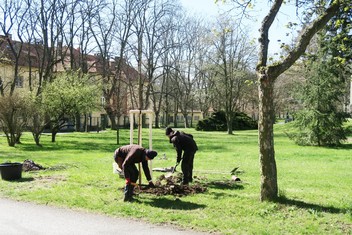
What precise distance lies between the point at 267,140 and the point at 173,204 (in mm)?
2503

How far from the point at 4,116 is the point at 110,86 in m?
22.0

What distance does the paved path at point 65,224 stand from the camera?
6516 mm

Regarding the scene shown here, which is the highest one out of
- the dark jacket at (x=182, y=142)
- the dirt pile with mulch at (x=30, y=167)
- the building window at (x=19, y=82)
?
the building window at (x=19, y=82)

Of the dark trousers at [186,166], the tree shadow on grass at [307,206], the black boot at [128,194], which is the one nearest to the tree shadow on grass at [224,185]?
the dark trousers at [186,166]

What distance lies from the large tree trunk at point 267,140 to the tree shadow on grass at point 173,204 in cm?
150

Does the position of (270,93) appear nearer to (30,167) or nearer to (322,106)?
(30,167)

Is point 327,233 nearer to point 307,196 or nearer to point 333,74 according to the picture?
point 307,196

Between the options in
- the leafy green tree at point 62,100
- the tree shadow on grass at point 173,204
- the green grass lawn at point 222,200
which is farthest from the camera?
the leafy green tree at point 62,100

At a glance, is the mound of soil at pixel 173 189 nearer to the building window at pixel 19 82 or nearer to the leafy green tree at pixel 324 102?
the leafy green tree at pixel 324 102

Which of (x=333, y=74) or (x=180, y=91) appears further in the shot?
(x=180, y=91)

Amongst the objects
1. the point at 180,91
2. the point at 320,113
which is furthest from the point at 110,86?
the point at 320,113

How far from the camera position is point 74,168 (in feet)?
46.6

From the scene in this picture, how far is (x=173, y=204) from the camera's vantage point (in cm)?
833

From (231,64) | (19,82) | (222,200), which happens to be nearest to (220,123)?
(231,64)
